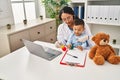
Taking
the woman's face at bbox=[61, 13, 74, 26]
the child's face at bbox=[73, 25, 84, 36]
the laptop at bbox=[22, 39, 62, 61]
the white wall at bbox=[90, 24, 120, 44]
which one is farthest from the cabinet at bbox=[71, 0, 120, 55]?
the laptop at bbox=[22, 39, 62, 61]

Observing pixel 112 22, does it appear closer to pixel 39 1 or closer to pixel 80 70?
pixel 80 70

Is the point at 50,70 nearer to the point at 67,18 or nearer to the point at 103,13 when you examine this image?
the point at 67,18

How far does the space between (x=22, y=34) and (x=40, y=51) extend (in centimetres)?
82

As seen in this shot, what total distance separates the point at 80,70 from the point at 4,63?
659 millimetres

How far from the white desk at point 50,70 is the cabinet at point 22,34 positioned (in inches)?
23.7

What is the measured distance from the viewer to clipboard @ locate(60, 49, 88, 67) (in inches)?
44.3

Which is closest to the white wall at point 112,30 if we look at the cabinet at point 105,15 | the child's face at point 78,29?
the cabinet at point 105,15

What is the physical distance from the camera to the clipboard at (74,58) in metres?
1.13

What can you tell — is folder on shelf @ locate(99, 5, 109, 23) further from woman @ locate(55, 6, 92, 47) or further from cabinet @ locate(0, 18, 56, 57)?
cabinet @ locate(0, 18, 56, 57)

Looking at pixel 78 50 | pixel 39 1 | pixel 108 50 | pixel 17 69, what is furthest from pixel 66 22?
pixel 39 1

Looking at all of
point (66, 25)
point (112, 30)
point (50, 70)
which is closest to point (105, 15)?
point (112, 30)

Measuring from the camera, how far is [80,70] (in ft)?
3.39

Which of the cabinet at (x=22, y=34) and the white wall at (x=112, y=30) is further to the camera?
the white wall at (x=112, y=30)

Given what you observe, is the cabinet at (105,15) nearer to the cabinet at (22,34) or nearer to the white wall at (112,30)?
the white wall at (112,30)
